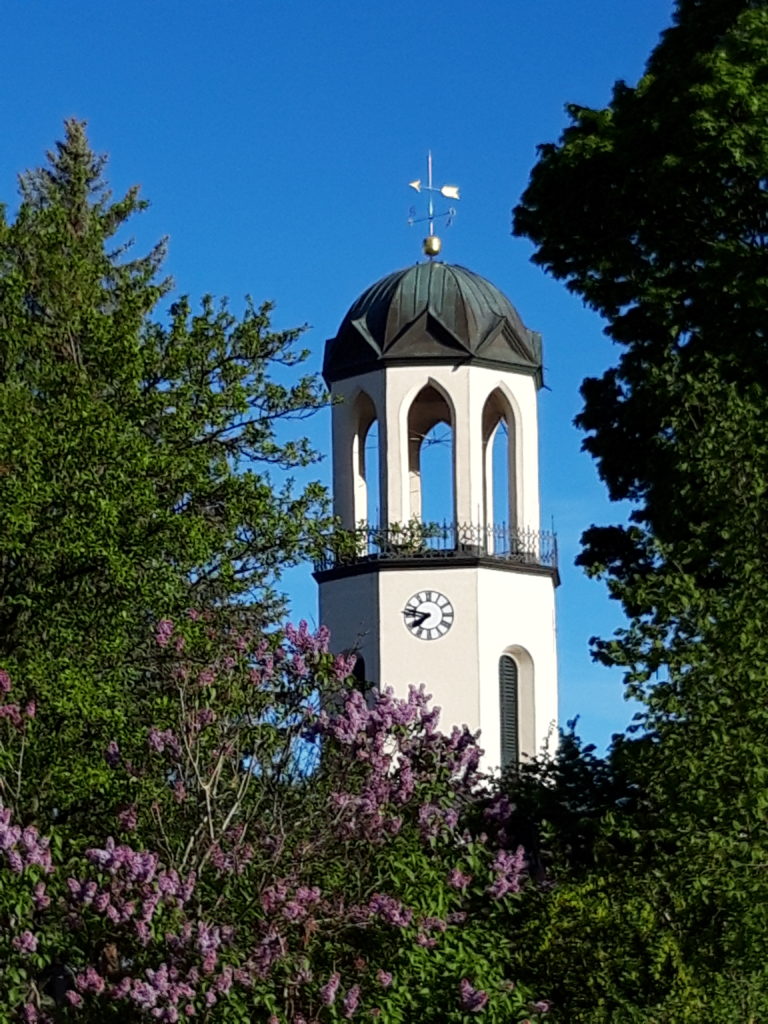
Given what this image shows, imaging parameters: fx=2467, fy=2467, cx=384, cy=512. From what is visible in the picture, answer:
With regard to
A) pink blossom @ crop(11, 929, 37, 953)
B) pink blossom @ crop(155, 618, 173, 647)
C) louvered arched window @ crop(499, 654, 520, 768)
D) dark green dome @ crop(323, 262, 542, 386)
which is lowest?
pink blossom @ crop(11, 929, 37, 953)

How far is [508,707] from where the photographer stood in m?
41.3

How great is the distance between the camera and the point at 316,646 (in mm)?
18359

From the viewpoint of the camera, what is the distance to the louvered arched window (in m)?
41.2

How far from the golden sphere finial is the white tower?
43cm

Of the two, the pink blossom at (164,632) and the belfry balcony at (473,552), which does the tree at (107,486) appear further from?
the belfry balcony at (473,552)

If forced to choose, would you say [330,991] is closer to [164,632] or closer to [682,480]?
[164,632]

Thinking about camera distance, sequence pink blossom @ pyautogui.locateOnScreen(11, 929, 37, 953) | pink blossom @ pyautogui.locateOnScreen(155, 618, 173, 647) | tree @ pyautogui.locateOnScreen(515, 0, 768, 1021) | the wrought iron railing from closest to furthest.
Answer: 1. pink blossom @ pyautogui.locateOnScreen(11, 929, 37, 953)
2. tree @ pyautogui.locateOnScreen(515, 0, 768, 1021)
3. pink blossom @ pyautogui.locateOnScreen(155, 618, 173, 647)
4. the wrought iron railing

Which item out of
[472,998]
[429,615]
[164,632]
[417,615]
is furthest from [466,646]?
[472,998]

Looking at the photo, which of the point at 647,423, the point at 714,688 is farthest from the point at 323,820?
the point at 647,423

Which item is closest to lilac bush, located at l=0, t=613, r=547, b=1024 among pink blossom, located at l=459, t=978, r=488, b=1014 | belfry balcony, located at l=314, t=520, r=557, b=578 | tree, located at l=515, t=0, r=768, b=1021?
pink blossom, located at l=459, t=978, r=488, b=1014

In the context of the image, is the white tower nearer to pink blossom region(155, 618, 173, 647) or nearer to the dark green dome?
the dark green dome

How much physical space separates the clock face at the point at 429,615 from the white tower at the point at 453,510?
0.02 meters

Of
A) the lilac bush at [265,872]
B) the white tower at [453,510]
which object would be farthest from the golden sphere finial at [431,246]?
the lilac bush at [265,872]

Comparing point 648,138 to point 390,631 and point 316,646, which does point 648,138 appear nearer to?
point 316,646
